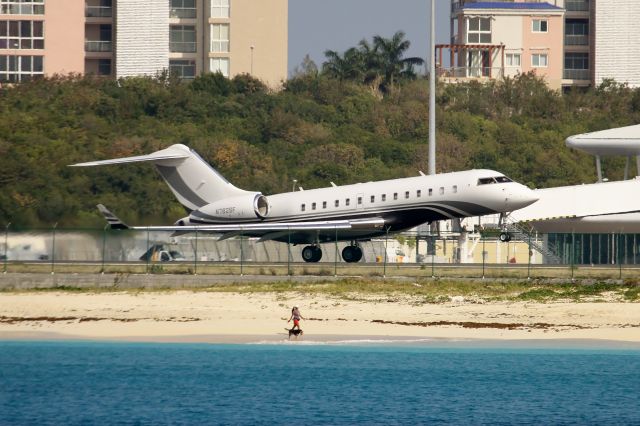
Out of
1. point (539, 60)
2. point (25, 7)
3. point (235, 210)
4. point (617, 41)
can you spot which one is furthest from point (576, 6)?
point (235, 210)

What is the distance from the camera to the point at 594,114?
364 feet

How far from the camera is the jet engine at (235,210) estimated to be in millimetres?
58000

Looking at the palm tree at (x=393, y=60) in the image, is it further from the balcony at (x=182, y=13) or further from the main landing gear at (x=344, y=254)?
the main landing gear at (x=344, y=254)

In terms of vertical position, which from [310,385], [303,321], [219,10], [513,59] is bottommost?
[310,385]

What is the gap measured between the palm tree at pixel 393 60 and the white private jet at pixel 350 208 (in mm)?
62274

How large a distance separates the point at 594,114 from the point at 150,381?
79.8m

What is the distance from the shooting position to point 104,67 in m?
117

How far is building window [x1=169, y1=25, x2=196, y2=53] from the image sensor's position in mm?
116250

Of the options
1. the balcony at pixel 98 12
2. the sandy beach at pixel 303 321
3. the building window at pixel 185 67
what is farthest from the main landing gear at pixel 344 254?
the balcony at pixel 98 12

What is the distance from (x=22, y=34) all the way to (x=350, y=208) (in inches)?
2501

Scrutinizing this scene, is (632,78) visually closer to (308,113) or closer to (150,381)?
(308,113)

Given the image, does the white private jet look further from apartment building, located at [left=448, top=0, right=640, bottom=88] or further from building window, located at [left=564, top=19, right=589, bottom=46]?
building window, located at [left=564, top=19, right=589, bottom=46]

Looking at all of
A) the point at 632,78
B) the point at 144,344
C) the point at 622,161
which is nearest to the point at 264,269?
the point at 144,344

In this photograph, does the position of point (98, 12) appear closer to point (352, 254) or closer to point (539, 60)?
point (539, 60)
